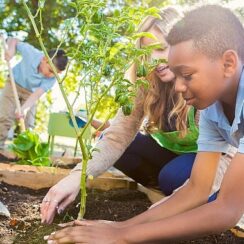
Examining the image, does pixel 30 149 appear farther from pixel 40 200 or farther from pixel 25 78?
pixel 25 78

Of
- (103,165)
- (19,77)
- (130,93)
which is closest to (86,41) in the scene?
(130,93)

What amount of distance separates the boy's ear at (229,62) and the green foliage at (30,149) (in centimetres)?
222

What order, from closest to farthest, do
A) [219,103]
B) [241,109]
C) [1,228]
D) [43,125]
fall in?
[241,109] < [219,103] < [1,228] < [43,125]

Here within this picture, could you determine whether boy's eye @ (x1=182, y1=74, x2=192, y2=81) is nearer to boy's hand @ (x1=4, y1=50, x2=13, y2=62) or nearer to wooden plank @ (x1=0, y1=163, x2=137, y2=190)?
wooden plank @ (x1=0, y1=163, x2=137, y2=190)

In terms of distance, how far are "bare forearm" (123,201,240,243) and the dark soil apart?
54 cm

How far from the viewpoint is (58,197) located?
1.68 m

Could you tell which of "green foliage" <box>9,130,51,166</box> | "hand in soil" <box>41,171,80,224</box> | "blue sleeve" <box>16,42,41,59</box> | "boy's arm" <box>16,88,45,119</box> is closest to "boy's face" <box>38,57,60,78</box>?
"blue sleeve" <box>16,42,41,59</box>

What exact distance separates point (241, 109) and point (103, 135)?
94 cm

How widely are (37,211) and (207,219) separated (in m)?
1.07

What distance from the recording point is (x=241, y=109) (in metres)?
1.38

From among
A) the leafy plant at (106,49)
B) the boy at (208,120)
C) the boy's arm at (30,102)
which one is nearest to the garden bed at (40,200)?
the boy at (208,120)

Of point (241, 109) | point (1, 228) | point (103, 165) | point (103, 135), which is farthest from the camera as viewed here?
point (103, 135)

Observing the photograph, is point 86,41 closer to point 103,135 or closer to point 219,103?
point 219,103

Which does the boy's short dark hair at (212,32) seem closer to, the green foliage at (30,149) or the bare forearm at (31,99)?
the green foliage at (30,149)
